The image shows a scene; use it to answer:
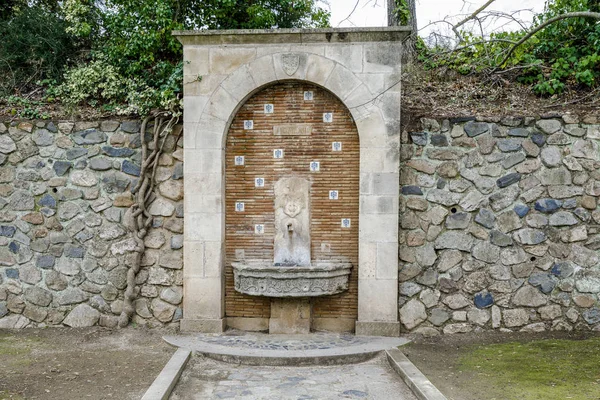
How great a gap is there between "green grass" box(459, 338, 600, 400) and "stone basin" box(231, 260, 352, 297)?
178 cm

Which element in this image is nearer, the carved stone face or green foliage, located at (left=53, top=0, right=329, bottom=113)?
the carved stone face

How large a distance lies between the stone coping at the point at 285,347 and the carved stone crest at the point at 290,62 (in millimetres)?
3369

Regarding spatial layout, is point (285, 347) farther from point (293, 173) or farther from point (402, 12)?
point (402, 12)

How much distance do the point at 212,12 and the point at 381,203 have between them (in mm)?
4316

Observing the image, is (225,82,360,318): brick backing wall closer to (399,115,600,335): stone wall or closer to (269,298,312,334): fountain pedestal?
(269,298,312,334): fountain pedestal

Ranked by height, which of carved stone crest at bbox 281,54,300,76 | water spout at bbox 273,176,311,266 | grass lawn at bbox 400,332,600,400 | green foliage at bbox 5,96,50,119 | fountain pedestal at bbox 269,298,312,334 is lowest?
grass lawn at bbox 400,332,600,400

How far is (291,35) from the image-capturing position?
707 cm

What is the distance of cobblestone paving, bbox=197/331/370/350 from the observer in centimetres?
658

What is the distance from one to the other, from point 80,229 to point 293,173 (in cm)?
289

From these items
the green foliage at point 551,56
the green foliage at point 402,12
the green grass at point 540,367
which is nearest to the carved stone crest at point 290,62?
the green foliage at point 551,56

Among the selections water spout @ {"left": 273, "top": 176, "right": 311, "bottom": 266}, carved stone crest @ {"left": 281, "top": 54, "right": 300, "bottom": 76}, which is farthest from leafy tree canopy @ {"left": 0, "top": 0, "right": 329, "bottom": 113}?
water spout @ {"left": 273, "top": 176, "right": 311, "bottom": 266}

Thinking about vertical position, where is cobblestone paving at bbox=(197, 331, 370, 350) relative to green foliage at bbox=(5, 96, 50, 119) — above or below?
below

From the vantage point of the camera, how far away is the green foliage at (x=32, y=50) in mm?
8555

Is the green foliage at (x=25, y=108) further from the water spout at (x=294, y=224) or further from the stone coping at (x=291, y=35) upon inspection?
the water spout at (x=294, y=224)
